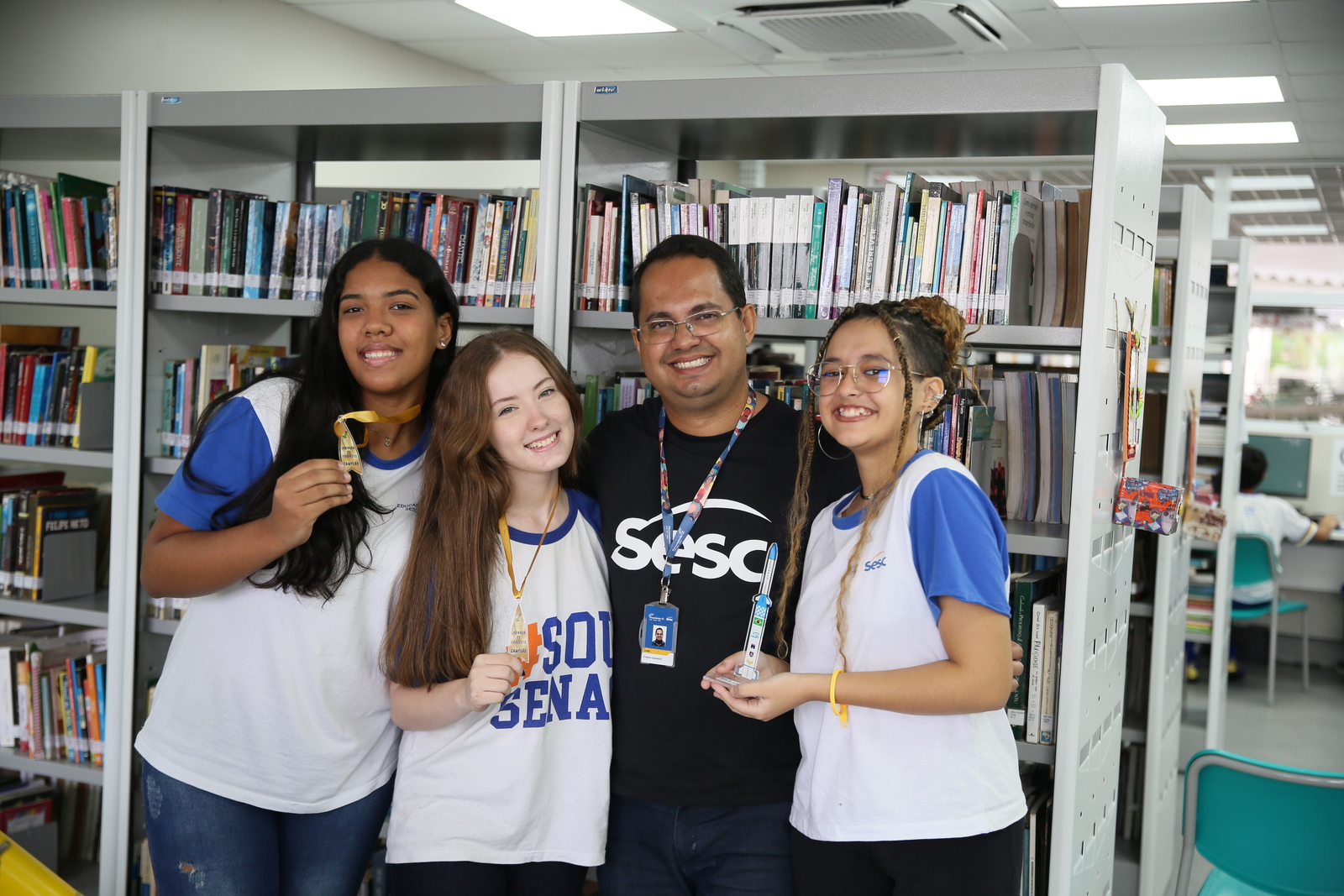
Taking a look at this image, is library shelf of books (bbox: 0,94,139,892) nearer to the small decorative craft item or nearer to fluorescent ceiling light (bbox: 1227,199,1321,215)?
the small decorative craft item

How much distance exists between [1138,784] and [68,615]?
357 cm

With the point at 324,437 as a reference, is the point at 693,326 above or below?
above

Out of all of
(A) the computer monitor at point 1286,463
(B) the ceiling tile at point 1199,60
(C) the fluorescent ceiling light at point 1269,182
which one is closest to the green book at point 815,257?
(B) the ceiling tile at point 1199,60

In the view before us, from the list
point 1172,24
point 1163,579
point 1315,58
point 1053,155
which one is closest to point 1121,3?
point 1172,24

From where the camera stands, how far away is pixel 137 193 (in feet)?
8.97

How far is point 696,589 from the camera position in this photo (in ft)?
6.13

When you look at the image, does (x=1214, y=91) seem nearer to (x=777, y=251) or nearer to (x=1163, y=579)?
(x=1163, y=579)

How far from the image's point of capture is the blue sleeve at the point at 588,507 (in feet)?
6.47

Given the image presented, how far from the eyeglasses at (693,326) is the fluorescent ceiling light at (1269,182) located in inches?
353

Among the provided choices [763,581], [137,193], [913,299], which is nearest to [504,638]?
[763,581]

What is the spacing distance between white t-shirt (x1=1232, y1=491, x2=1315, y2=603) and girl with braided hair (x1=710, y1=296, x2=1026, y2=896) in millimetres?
5565

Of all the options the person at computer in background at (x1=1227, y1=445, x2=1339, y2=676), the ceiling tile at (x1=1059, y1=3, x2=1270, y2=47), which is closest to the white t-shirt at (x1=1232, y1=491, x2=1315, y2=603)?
the person at computer in background at (x1=1227, y1=445, x2=1339, y2=676)

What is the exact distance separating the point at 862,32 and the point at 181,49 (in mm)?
3709

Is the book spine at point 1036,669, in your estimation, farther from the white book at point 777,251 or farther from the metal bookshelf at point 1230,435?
the metal bookshelf at point 1230,435
